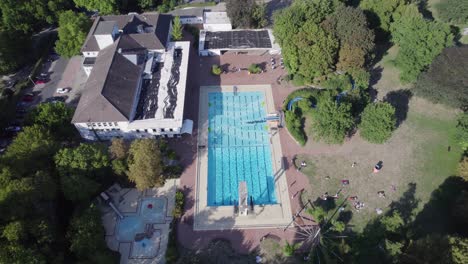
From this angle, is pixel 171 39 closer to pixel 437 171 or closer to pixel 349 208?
pixel 349 208

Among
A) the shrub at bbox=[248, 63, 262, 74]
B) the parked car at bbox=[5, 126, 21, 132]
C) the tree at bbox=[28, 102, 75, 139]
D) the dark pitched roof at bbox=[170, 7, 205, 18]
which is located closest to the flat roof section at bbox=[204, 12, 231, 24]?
the dark pitched roof at bbox=[170, 7, 205, 18]

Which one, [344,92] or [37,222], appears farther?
[344,92]

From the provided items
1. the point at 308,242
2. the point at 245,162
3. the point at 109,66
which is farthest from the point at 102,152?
the point at 308,242

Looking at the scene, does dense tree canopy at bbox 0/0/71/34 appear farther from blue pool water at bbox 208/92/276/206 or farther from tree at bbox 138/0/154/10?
blue pool water at bbox 208/92/276/206

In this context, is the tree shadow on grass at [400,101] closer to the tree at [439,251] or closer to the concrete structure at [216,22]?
the tree at [439,251]

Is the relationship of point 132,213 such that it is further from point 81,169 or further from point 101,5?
point 101,5

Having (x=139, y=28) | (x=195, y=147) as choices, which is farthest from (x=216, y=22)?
(x=195, y=147)
